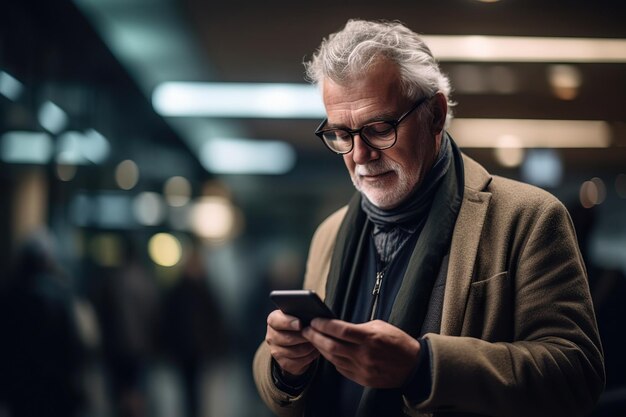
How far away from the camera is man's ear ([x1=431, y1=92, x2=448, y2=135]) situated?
1701 millimetres

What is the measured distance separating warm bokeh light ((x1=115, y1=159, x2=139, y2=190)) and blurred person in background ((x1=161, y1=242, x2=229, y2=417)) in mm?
719

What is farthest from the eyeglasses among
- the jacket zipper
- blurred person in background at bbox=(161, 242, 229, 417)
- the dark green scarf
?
blurred person in background at bbox=(161, 242, 229, 417)

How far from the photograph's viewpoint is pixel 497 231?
154 centimetres

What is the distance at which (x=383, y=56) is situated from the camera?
1.62m

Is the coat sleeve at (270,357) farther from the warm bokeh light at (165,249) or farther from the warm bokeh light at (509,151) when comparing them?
the warm bokeh light at (165,249)

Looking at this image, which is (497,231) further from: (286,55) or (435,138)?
(286,55)

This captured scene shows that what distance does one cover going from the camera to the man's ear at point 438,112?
67.0 inches

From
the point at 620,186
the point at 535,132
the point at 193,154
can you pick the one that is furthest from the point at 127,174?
the point at 620,186

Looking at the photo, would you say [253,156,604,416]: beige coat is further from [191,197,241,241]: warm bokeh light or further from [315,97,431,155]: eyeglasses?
[191,197,241,241]: warm bokeh light

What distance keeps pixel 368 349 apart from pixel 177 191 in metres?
3.63

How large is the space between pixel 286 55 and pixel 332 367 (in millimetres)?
3244

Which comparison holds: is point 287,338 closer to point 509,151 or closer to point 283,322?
point 283,322

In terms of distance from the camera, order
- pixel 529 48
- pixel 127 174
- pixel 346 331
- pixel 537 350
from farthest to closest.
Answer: pixel 127 174
pixel 529 48
pixel 537 350
pixel 346 331

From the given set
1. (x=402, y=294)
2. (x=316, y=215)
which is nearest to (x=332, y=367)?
(x=402, y=294)
